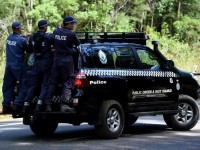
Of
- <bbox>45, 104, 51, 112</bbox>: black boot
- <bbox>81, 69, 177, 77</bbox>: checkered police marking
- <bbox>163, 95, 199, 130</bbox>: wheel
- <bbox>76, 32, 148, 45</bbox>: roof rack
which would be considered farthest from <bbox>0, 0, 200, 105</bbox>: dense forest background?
<bbox>45, 104, 51, 112</bbox>: black boot

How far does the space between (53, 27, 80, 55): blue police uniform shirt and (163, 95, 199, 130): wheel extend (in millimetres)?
3082

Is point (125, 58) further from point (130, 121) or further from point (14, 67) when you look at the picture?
point (14, 67)

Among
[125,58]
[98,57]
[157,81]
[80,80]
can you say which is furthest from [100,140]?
[157,81]

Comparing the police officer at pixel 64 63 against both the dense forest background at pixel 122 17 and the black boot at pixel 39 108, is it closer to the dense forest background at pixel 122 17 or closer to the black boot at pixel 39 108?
the black boot at pixel 39 108

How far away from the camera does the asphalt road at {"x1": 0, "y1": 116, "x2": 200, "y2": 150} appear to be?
34.3 ft

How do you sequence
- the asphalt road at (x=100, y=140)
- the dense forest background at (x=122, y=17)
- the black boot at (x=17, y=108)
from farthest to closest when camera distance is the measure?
the dense forest background at (x=122, y=17) → the black boot at (x=17, y=108) → the asphalt road at (x=100, y=140)

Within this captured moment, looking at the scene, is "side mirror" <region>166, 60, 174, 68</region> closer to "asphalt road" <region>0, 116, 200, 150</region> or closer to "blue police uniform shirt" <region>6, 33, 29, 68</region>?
"asphalt road" <region>0, 116, 200, 150</region>

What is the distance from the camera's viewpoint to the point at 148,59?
12.5 m

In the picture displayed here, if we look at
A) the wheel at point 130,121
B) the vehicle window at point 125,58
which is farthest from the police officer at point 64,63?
the wheel at point 130,121

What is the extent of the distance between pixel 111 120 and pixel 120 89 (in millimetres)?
686

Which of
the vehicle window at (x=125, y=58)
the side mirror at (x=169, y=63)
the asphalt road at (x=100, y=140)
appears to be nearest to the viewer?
the asphalt road at (x=100, y=140)

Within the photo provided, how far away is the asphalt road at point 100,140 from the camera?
1047cm

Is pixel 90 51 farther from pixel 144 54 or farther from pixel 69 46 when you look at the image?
pixel 144 54

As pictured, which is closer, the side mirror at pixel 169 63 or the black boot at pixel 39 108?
the black boot at pixel 39 108
